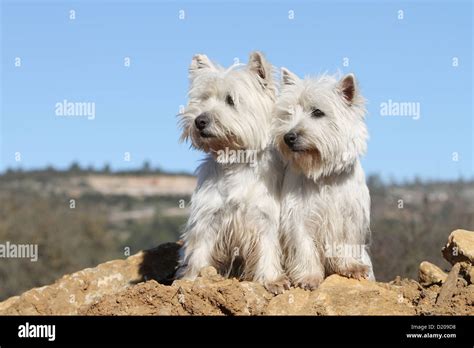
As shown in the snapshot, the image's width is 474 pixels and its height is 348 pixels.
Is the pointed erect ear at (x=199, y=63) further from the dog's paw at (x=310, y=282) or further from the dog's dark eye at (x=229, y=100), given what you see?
the dog's paw at (x=310, y=282)

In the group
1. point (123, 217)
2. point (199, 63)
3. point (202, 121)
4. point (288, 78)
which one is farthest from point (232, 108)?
point (123, 217)

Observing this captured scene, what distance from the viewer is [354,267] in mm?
11453

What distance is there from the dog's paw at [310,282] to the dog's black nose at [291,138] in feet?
5.50

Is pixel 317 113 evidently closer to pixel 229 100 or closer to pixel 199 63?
pixel 229 100

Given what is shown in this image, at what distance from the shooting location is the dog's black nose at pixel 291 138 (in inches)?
435

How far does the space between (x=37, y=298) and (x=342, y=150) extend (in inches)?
202

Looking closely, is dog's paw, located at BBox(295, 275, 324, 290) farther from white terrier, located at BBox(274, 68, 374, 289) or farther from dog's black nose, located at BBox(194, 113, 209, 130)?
dog's black nose, located at BBox(194, 113, 209, 130)

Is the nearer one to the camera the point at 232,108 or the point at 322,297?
the point at 322,297

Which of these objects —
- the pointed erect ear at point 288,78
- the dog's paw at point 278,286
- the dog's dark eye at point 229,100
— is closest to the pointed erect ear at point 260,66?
the pointed erect ear at point 288,78

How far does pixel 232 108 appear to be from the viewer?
37.8 feet

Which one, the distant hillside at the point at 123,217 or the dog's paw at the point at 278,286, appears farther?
the distant hillside at the point at 123,217

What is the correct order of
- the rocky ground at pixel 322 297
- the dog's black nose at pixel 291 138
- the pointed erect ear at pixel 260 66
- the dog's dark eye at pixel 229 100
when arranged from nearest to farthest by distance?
the rocky ground at pixel 322 297 → the dog's black nose at pixel 291 138 → the dog's dark eye at pixel 229 100 → the pointed erect ear at pixel 260 66

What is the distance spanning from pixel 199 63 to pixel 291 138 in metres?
1.96

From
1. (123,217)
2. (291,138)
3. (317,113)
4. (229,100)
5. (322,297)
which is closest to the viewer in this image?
(322,297)
